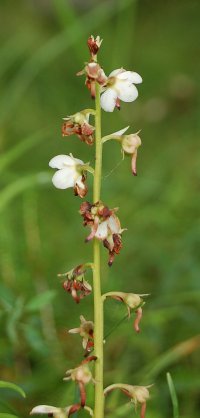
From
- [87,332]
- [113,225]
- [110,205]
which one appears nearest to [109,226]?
[113,225]

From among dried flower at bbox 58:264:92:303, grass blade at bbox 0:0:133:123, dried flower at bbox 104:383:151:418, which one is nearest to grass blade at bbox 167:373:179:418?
dried flower at bbox 104:383:151:418

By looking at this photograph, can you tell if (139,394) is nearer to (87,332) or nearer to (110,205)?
(87,332)

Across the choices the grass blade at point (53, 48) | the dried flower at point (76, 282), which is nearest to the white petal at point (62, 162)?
the dried flower at point (76, 282)

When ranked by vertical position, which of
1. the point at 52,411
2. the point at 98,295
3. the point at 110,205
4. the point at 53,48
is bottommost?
the point at 52,411

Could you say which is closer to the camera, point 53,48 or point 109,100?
point 109,100

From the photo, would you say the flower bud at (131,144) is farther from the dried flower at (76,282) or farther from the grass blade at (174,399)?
the grass blade at (174,399)

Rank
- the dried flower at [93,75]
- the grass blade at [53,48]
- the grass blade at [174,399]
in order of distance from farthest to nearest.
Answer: the grass blade at [53,48]
the grass blade at [174,399]
the dried flower at [93,75]

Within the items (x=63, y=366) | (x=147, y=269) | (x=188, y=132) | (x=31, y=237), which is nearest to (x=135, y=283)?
(x=147, y=269)
